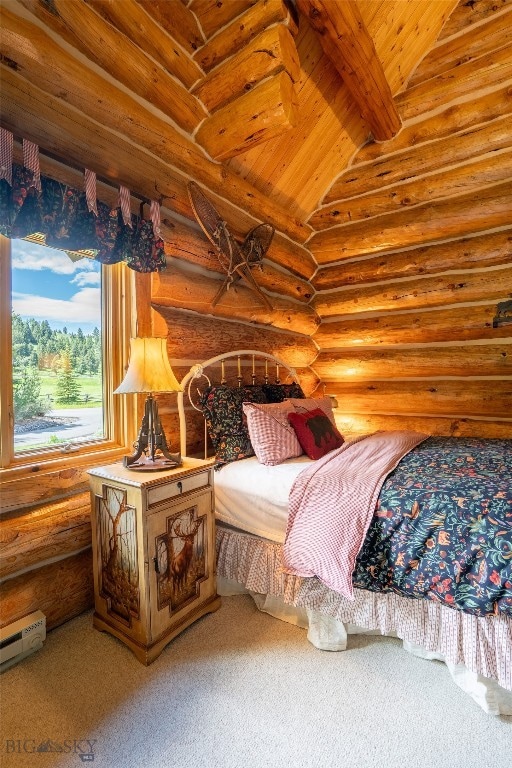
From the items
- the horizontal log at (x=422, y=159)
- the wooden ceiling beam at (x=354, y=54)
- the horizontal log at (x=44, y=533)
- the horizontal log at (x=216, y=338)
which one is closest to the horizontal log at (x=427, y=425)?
the horizontal log at (x=216, y=338)

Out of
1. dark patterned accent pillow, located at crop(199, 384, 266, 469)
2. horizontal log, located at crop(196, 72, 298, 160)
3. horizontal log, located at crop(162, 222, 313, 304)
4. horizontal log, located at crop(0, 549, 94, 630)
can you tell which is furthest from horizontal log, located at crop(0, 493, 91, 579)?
horizontal log, located at crop(196, 72, 298, 160)

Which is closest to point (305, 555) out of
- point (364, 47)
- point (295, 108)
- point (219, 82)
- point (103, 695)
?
point (103, 695)

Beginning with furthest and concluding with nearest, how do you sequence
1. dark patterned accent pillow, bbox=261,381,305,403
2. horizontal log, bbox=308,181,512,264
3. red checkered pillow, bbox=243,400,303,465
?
horizontal log, bbox=308,181,512,264, dark patterned accent pillow, bbox=261,381,305,403, red checkered pillow, bbox=243,400,303,465

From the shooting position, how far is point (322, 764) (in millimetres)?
1237

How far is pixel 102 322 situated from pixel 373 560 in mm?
1931

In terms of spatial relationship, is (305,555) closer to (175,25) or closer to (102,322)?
(102,322)

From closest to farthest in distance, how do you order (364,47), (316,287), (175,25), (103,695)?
(103,695)
(175,25)
(364,47)
(316,287)

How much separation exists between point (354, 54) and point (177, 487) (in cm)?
297

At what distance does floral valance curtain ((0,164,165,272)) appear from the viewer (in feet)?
5.20

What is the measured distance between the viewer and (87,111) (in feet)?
6.15

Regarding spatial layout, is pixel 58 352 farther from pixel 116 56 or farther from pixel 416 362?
pixel 416 362

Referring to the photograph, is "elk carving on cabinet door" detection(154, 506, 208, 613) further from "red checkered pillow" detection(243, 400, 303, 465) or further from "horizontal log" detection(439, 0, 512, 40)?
"horizontal log" detection(439, 0, 512, 40)

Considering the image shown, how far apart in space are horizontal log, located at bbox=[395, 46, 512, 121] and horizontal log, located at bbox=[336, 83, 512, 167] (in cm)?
7

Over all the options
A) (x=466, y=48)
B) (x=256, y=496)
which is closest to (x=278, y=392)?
(x=256, y=496)
